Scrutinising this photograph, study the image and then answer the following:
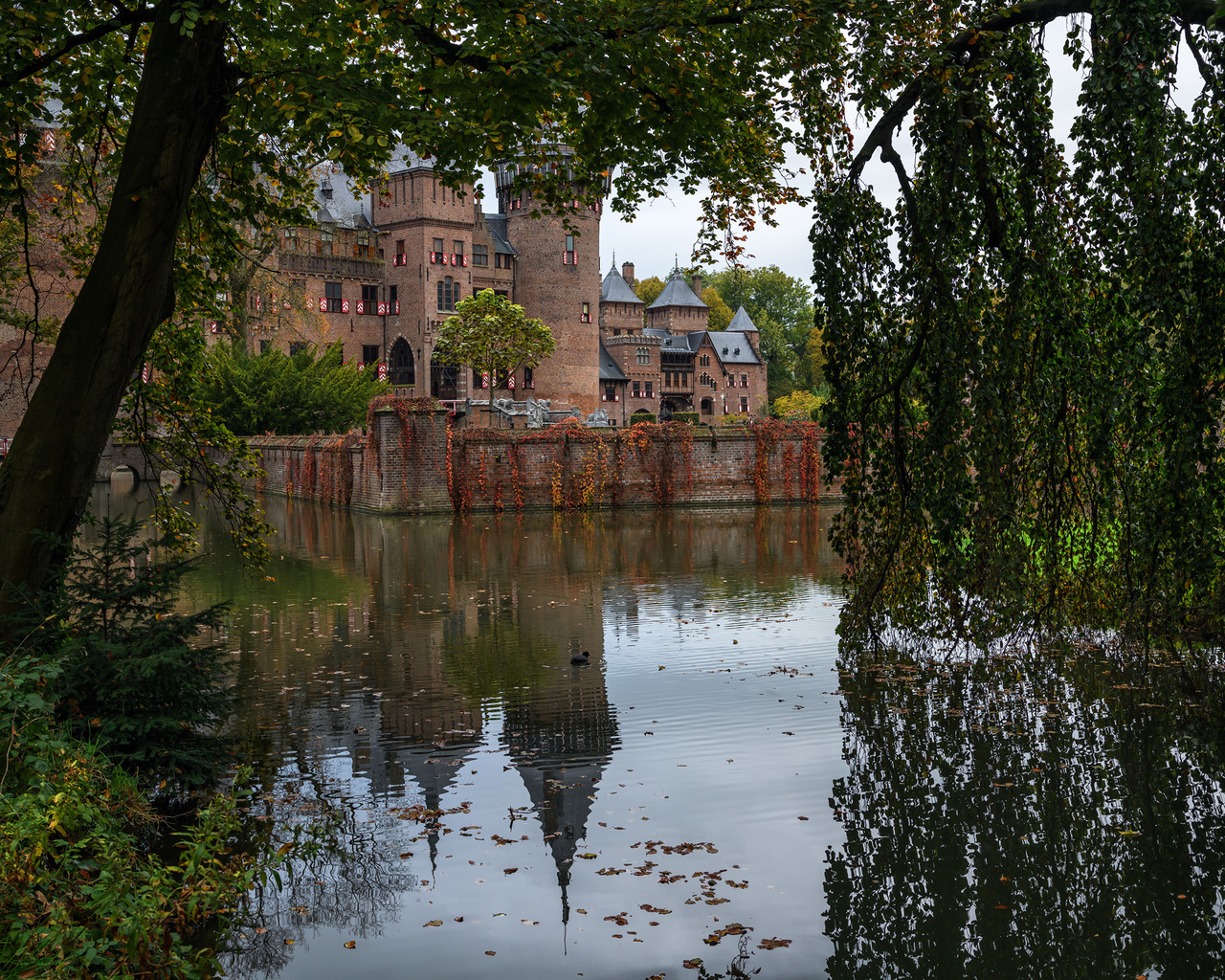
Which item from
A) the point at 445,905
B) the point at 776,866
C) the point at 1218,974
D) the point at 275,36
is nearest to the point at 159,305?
the point at 275,36

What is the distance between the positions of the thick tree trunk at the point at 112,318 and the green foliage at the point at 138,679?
12.4 inches

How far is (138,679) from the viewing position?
5.71 m

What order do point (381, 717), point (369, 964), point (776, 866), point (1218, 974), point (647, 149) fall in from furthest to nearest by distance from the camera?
1. point (381, 717)
2. point (647, 149)
3. point (776, 866)
4. point (369, 964)
5. point (1218, 974)

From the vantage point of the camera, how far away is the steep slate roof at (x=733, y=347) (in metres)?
82.4

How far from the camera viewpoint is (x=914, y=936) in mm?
4461

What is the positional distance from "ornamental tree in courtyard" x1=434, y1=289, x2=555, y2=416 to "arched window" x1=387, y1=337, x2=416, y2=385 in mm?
9803

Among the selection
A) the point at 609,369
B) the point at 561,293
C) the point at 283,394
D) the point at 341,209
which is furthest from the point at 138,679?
the point at 609,369

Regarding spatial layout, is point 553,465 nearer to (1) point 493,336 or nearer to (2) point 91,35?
(1) point 493,336

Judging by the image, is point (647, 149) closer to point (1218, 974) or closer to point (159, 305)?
point (159, 305)

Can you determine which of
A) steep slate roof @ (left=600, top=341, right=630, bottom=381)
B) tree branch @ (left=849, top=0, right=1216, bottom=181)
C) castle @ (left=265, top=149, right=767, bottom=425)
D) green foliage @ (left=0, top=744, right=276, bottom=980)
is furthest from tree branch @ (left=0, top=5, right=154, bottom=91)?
steep slate roof @ (left=600, top=341, right=630, bottom=381)

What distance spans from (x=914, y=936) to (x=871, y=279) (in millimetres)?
3455

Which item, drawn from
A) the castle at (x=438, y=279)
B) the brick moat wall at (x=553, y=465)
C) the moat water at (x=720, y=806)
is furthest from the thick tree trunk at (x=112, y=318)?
the castle at (x=438, y=279)

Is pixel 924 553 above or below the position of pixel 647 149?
below

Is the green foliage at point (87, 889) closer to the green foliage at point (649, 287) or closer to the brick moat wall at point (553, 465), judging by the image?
the brick moat wall at point (553, 465)
